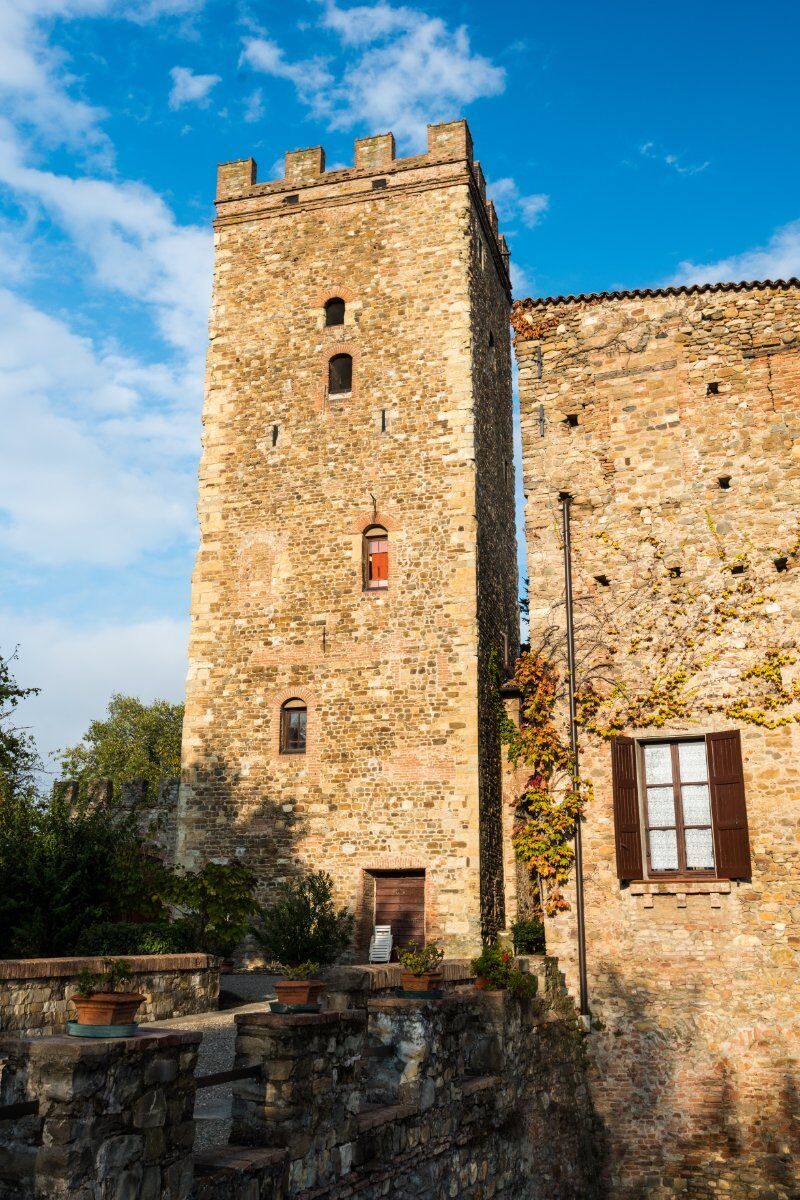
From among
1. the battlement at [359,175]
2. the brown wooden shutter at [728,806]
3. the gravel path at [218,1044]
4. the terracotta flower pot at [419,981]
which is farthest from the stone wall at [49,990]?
the battlement at [359,175]

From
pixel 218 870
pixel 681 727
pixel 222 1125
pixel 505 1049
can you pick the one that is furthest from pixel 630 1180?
pixel 222 1125

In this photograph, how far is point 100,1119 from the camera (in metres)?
4.33

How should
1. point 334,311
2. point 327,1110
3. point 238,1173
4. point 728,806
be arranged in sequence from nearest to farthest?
point 238,1173
point 327,1110
point 728,806
point 334,311

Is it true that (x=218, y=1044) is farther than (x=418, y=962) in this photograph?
Yes

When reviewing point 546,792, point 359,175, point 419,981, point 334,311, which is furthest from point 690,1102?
point 359,175

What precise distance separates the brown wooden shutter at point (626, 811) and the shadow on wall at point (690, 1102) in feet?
4.47

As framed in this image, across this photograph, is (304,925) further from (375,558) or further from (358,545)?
(358,545)

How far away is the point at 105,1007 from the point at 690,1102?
9.32 m

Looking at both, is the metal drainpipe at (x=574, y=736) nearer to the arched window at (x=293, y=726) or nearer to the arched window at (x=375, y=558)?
the arched window at (x=375, y=558)

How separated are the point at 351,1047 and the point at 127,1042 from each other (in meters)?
2.43

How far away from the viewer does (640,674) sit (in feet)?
42.6

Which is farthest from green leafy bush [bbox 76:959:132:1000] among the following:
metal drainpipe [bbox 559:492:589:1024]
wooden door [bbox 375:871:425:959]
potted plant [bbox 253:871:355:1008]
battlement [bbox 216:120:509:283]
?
battlement [bbox 216:120:509:283]

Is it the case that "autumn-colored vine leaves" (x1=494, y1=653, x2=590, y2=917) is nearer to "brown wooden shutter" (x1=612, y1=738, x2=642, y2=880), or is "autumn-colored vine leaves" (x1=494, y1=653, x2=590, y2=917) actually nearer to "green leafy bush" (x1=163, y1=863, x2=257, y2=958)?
"brown wooden shutter" (x1=612, y1=738, x2=642, y2=880)

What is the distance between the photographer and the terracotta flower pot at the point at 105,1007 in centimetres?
461
